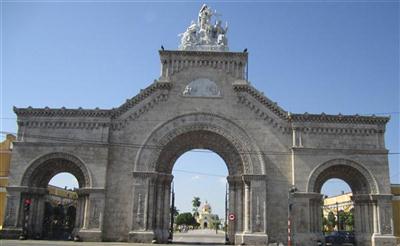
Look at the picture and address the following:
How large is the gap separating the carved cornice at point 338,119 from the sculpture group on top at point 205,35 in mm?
7191

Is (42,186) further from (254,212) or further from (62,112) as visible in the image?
(254,212)

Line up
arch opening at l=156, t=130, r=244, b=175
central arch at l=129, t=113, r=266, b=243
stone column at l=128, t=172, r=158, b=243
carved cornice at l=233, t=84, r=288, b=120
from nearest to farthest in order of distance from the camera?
stone column at l=128, t=172, r=158, b=243
central arch at l=129, t=113, r=266, b=243
carved cornice at l=233, t=84, r=288, b=120
arch opening at l=156, t=130, r=244, b=175

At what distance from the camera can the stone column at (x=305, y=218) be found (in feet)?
89.2

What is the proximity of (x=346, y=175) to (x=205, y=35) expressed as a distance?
46.0 feet

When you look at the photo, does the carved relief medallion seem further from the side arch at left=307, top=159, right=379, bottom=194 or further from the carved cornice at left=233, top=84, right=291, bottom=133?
the side arch at left=307, top=159, right=379, bottom=194

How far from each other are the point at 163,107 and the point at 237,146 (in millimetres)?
5716

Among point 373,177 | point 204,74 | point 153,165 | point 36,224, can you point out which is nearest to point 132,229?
point 153,165

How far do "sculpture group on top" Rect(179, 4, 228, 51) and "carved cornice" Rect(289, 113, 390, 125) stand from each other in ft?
23.6

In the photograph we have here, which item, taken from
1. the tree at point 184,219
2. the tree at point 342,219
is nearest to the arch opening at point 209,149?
the tree at point 342,219

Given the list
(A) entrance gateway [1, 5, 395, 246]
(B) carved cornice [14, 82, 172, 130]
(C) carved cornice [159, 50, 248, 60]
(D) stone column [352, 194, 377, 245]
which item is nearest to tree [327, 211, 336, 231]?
(D) stone column [352, 194, 377, 245]

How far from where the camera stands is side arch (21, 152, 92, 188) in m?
28.3

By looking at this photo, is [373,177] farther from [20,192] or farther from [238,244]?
[20,192]

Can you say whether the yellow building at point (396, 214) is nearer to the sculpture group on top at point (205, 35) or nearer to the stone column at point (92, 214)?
the sculpture group on top at point (205, 35)

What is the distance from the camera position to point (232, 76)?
30109 mm
